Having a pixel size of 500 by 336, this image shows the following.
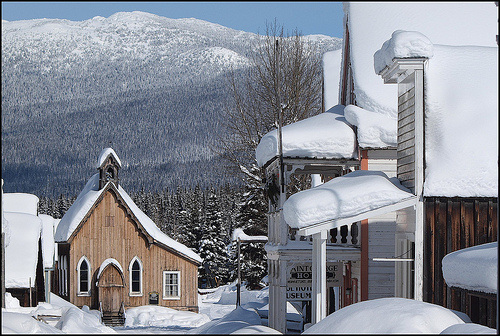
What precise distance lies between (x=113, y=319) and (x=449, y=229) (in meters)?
23.7

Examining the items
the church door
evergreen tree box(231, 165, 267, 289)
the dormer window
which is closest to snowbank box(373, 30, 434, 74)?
the church door

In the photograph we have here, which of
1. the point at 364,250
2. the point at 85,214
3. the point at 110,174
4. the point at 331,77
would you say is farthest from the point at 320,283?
the point at 110,174

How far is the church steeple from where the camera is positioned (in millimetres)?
34875

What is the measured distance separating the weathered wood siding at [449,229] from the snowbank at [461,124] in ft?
0.77

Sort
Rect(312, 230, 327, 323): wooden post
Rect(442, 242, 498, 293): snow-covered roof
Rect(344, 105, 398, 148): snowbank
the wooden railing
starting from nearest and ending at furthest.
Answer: Rect(442, 242, 498, 293): snow-covered roof < Rect(312, 230, 327, 323): wooden post < Rect(344, 105, 398, 148): snowbank < the wooden railing

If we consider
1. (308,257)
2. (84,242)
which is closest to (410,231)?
(308,257)

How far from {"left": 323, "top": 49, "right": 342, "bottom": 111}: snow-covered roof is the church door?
1452cm

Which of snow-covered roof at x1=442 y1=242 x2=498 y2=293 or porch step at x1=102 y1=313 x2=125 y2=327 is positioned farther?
porch step at x1=102 y1=313 x2=125 y2=327

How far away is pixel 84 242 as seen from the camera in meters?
34.2

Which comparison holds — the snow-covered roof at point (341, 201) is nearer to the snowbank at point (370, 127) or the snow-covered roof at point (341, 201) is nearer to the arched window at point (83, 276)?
the snowbank at point (370, 127)

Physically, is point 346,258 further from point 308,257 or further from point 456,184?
point 456,184

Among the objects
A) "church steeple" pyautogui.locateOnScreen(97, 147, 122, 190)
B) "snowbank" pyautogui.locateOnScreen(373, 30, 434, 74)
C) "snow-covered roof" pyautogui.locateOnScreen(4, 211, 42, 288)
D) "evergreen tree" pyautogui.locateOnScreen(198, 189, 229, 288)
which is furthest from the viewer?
"evergreen tree" pyautogui.locateOnScreen(198, 189, 229, 288)

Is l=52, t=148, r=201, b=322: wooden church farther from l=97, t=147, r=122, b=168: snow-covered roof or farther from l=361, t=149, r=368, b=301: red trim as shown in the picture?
l=361, t=149, r=368, b=301: red trim

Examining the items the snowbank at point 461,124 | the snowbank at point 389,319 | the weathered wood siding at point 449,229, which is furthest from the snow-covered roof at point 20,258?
the snowbank at point 389,319
